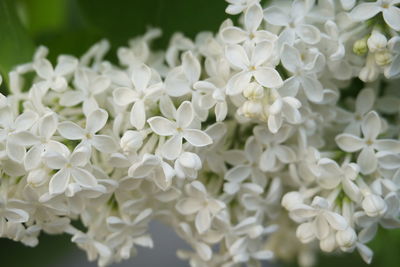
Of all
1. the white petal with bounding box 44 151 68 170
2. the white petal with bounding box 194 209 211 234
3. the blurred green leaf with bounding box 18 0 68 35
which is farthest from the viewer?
the blurred green leaf with bounding box 18 0 68 35

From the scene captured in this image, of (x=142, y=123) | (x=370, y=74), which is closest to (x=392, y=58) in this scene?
(x=370, y=74)

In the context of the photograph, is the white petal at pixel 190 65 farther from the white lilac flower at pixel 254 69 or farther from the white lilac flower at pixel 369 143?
the white lilac flower at pixel 369 143

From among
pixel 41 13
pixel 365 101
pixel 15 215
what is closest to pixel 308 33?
pixel 365 101

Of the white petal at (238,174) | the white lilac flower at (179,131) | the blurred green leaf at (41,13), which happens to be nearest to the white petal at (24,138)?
the white lilac flower at (179,131)

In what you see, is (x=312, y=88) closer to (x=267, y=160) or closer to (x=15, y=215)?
(x=267, y=160)

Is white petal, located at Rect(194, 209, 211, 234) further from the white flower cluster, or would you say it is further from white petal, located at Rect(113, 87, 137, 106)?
white petal, located at Rect(113, 87, 137, 106)

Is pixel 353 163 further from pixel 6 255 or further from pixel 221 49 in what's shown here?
pixel 6 255

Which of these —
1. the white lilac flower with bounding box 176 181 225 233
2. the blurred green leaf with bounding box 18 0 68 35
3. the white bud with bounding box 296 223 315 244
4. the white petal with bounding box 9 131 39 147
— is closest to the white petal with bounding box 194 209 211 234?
the white lilac flower with bounding box 176 181 225 233
